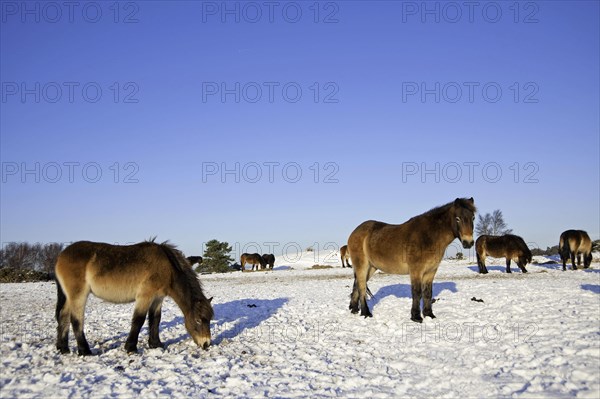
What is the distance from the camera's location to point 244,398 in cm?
555

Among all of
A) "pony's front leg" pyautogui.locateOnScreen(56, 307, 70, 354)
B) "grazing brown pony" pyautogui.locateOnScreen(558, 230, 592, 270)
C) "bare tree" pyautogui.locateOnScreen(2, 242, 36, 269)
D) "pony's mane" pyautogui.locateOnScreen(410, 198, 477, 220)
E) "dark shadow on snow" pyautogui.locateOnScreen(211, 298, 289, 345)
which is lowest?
"bare tree" pyautogui.locateOnScreen(2, 242, 36, 269)

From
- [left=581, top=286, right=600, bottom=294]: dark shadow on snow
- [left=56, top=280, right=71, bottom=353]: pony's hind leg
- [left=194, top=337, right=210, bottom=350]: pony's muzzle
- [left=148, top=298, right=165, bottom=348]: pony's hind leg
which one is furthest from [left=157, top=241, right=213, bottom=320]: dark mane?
[left=581, top=286, right=600, bottom=294]: dark shadow on snow

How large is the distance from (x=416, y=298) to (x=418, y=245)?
126 centimetres

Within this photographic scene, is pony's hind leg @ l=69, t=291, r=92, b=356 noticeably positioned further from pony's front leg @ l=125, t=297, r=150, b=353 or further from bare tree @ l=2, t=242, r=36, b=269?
bare tree @ l=2, t=242, r=36, b=269

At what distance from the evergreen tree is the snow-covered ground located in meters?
35.8

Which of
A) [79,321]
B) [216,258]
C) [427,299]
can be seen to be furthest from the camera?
[216,258]

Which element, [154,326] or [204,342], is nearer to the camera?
[204,342]

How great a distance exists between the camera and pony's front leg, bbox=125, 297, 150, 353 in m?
7.89

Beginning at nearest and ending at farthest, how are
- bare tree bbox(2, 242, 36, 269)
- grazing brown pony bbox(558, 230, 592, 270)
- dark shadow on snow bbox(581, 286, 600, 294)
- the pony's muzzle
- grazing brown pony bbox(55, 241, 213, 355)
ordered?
grazing brown pony bbox(55, 241, 213, 355)
the pony's muzzle
dark shadow on snow bbox(581, 286, 600, 294)
grazing brown pony bbox(558, 230, 592, 270)
bare tree bbox(2, 242, 36, 269)

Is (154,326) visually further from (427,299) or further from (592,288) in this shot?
(592,288)

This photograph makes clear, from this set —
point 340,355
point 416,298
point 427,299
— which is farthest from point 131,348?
point 427,299

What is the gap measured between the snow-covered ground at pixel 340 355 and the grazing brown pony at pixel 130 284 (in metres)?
0.44

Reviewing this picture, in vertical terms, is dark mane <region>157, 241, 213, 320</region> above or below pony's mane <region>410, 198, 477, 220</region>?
below

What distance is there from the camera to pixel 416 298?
10.2 metres
